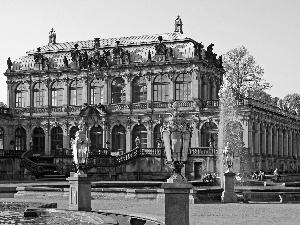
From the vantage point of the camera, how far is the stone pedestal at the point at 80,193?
77.3 ft

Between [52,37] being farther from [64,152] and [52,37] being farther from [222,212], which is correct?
[222,212]

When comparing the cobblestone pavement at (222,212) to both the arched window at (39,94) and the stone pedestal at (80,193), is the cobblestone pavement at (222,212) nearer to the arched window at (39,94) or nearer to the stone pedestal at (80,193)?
the stone pedestal at (80,193)

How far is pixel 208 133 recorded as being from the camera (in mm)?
65375

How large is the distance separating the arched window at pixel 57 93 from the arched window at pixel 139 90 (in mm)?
8536

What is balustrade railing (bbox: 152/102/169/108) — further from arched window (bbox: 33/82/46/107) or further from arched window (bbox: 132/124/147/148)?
arched window (bbox: 33/82/46/107)

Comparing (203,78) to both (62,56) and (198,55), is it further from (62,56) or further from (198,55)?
(62,56)

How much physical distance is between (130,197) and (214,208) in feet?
19.4

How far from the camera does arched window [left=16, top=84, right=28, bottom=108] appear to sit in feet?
244

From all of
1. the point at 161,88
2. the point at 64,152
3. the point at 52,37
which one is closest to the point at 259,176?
the point at 161,88

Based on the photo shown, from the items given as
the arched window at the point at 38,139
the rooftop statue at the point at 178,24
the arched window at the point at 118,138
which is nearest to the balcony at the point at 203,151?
the arched window at the point at 118,138

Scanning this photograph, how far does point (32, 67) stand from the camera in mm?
74500

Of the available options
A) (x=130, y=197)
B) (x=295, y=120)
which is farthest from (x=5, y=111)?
(x=130, y=197)

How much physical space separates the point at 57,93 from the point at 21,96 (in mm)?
4613

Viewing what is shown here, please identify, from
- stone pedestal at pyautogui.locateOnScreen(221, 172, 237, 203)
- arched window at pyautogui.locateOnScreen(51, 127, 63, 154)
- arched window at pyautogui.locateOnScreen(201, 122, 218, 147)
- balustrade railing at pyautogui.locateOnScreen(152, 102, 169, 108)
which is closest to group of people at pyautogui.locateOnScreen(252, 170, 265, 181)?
arched window at pyautogui.locateOnScreen(201, 122, 218, 147)
